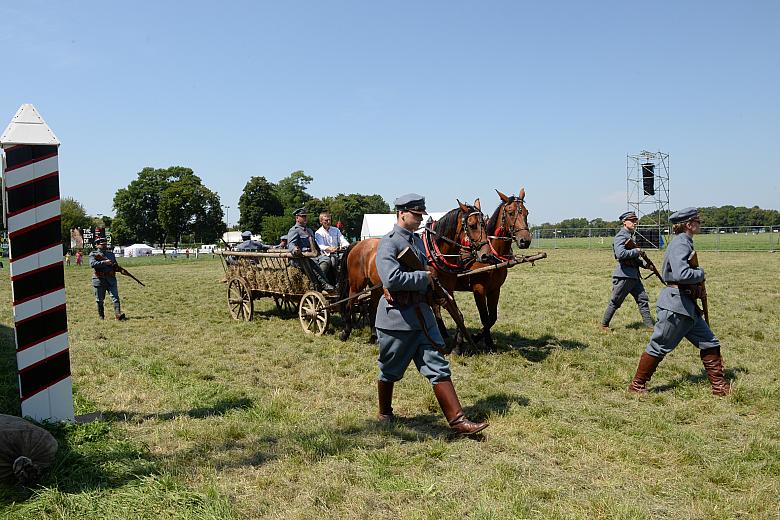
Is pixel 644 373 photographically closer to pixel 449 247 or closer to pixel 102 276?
pixel 449 247

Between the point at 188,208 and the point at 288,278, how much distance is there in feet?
199

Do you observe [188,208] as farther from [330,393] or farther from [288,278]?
[330,393]

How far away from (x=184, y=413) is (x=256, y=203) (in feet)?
262

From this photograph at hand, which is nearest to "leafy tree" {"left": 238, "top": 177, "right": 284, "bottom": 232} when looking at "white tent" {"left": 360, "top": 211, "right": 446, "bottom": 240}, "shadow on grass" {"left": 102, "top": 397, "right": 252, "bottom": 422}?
"white tent" {"left": 360, "top": 211, "right": 446, "bottom": 240}

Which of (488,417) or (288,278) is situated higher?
(288,278)

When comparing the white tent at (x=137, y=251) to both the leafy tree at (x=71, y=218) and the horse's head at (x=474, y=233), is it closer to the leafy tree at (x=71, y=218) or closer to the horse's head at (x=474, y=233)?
the leafy tree at (x=71, y=218)

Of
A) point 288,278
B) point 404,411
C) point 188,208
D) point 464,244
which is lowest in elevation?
point 404,411

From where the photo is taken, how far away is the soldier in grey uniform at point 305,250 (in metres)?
9.63

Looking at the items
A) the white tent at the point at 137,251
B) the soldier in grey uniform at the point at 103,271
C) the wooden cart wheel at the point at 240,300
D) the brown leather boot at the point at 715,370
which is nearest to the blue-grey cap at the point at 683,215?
the brown leather boot at the point at 715,370

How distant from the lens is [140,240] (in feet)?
243

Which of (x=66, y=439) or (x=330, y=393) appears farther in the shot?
(x=330, y=393)

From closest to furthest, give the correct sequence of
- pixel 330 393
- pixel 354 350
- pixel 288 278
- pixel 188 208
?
pixel 330 393, pixel 354 350, pixel 288 278, pixel 188 208

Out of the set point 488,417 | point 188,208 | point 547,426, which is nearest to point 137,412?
point 488,417

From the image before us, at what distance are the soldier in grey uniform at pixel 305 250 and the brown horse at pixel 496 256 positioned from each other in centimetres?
261
